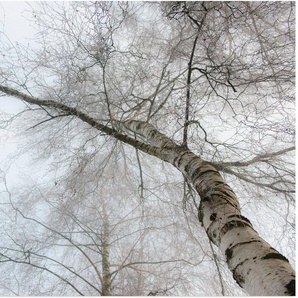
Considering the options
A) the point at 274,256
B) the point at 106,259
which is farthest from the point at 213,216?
the point at 106,259

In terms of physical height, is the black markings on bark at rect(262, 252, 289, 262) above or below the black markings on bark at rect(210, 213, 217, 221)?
below

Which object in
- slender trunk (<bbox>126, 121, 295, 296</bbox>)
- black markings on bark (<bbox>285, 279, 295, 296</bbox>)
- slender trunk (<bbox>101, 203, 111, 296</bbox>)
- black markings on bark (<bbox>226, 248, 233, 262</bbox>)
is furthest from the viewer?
slender trunk (<bbox>101, 203, 111, 296</bbox>)

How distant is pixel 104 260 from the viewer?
10.0 feet

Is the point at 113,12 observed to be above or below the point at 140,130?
above

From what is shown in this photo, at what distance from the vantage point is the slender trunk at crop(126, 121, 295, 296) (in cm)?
108

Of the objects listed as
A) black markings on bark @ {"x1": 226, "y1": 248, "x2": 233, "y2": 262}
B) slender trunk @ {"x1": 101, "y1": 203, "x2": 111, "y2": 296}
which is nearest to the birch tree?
black markings on bark @ {"x1": 226, "y1": 248, "x2": 233, "y2": 262}

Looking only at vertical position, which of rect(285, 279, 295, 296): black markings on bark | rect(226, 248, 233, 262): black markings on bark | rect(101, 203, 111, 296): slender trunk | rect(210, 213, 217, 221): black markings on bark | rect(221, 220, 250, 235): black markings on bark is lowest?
rect(285, 279, 295, 296): black markings on bark

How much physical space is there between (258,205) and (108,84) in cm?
Answer: 183

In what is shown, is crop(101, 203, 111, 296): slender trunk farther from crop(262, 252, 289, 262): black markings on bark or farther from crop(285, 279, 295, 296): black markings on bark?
crop(285, 279, 295, 296): black markings on bark

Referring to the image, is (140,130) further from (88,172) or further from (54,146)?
(54,146)

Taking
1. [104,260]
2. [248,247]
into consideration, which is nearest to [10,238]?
[104,260]

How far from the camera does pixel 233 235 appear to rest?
1390mm

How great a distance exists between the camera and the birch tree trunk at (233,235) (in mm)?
1082

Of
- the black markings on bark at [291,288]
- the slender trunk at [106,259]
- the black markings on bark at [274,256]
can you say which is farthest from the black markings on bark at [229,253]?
the slender trunk at [106,259]
